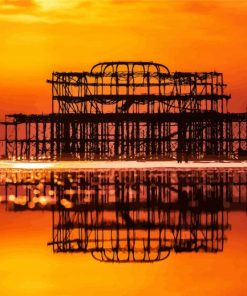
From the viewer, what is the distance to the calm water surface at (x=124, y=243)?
12.9 metres

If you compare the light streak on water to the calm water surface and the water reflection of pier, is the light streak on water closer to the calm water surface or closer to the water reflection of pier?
the water reflection of pier

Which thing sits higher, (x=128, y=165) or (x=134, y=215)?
(x=134, y=215)

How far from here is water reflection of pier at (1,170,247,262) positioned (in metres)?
17.6

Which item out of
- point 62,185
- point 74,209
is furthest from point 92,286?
point 62,185

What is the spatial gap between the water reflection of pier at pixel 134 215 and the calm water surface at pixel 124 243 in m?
0.02

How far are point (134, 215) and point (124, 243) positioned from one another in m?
5.90

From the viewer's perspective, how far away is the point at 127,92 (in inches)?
3356

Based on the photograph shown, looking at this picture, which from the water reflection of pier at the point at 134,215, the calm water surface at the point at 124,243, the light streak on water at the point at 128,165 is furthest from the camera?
the light streak on water at the point at 128,165

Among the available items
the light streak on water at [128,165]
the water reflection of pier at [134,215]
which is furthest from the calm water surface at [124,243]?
the light streak on water at [128,165]

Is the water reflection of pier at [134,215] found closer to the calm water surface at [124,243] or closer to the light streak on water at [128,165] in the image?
the calm water surface at [124,243]

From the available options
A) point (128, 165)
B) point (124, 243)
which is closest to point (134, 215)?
point (124, 243)

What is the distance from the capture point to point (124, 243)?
18.6m

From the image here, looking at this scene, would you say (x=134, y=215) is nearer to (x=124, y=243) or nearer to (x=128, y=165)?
(x=124, y=243)

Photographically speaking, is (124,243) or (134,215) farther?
(134,215)
